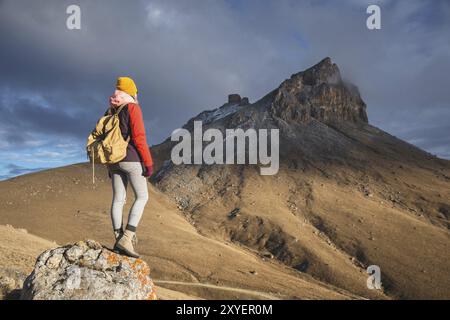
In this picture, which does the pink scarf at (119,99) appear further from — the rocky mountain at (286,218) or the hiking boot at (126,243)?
the rocky mountain at (286,218)

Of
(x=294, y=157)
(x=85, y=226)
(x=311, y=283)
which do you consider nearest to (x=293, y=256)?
(x=311, y=283)

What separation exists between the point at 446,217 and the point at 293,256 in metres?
18.7

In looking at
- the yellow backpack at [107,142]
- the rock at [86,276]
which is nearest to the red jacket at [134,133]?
the yellow backpack at [107,142]

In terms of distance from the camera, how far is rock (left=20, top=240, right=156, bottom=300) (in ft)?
22.0

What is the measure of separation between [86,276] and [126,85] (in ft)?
12.0

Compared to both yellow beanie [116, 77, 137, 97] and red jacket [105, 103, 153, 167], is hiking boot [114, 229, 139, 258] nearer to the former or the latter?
red jacket [105, 103, 153, 167]

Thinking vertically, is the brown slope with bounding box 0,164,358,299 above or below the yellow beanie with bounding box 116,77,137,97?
below

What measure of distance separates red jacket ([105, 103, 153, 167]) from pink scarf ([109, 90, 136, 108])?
10.9 inches

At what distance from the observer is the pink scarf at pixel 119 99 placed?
734 centimetres

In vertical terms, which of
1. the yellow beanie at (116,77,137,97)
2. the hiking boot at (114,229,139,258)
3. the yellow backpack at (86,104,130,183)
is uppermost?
the yellow beanie at (116,77,137,97)

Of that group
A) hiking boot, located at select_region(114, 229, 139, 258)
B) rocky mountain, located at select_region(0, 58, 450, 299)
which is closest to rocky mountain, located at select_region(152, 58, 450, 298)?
rocky mountain, located at select_region(0, 58, 450, 299)

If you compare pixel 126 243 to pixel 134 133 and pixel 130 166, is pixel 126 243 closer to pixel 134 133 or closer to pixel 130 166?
pixel 130 166

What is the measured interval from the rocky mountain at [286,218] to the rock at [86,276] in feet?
16.8

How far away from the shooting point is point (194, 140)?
57906mm
